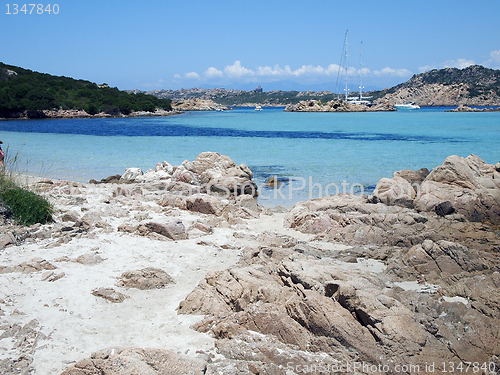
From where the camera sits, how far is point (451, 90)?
534ft

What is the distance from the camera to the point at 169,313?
5133 mm

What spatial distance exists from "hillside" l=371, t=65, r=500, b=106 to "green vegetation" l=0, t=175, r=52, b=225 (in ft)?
552

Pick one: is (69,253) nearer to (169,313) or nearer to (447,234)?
(169,313)

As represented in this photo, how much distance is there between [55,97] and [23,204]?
7908cm

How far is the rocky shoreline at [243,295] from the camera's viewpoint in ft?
13.6

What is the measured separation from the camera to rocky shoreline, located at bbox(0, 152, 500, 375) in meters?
4.15

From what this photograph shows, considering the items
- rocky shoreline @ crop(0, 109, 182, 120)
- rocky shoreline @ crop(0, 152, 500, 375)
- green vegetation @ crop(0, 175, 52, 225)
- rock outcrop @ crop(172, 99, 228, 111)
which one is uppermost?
rock outcrop @ crop(172, 99, 228, 111)

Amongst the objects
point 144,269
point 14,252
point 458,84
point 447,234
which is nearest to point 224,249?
point 144,269

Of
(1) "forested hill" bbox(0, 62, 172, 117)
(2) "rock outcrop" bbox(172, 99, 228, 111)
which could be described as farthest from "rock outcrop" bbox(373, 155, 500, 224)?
(2) "rock outcrop" bbox(172, 99, 228, 111)

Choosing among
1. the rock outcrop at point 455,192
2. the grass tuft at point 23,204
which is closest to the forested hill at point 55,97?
the grass tuft at point 23,204

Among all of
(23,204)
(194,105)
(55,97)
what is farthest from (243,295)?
(194,105)

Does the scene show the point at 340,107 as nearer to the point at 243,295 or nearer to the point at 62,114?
the point at 62,114

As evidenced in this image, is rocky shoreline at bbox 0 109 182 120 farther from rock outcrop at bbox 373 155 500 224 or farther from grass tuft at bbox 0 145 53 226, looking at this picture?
rock outcrop at bbox 373 155 500 224

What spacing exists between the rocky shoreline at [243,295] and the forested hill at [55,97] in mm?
70423
